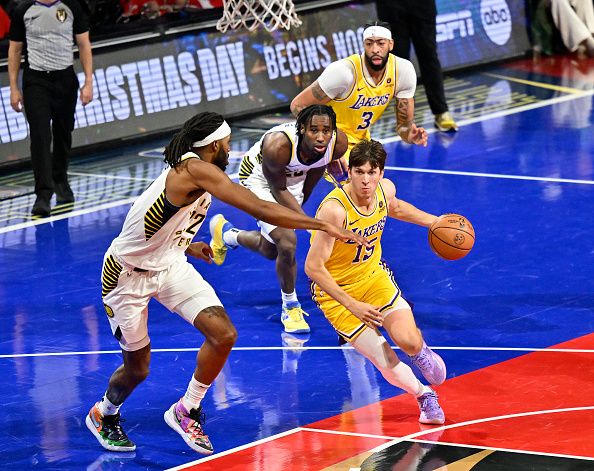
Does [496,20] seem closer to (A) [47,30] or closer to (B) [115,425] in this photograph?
(A) [47,30]

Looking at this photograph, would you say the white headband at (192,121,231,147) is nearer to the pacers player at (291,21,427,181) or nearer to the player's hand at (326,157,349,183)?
the player's hand at (326,157,349,183)

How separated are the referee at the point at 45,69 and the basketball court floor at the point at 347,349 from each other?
72 cm

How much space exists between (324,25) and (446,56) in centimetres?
217

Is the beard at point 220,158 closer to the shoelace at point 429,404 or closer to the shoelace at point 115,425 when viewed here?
the shoelace at point 115,425

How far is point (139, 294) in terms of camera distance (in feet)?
23.0

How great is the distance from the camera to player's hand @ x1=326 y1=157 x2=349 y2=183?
30.7 feet

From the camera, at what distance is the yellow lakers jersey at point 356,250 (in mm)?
7602

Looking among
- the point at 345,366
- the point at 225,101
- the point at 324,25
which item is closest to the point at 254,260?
the point at 345,366

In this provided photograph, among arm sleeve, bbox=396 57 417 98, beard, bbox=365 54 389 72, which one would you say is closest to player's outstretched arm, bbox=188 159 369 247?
→ beard, bbox=365 54 389 72

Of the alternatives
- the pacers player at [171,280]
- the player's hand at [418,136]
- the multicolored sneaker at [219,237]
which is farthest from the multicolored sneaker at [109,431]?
the player's hand at [418,136]

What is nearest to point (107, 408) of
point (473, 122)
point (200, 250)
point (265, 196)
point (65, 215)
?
point (200, 250)

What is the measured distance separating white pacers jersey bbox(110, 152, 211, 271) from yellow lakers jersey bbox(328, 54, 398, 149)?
3.30 meters

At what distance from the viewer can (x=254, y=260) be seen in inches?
432

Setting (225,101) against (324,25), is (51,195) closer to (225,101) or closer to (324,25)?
(225,101)
